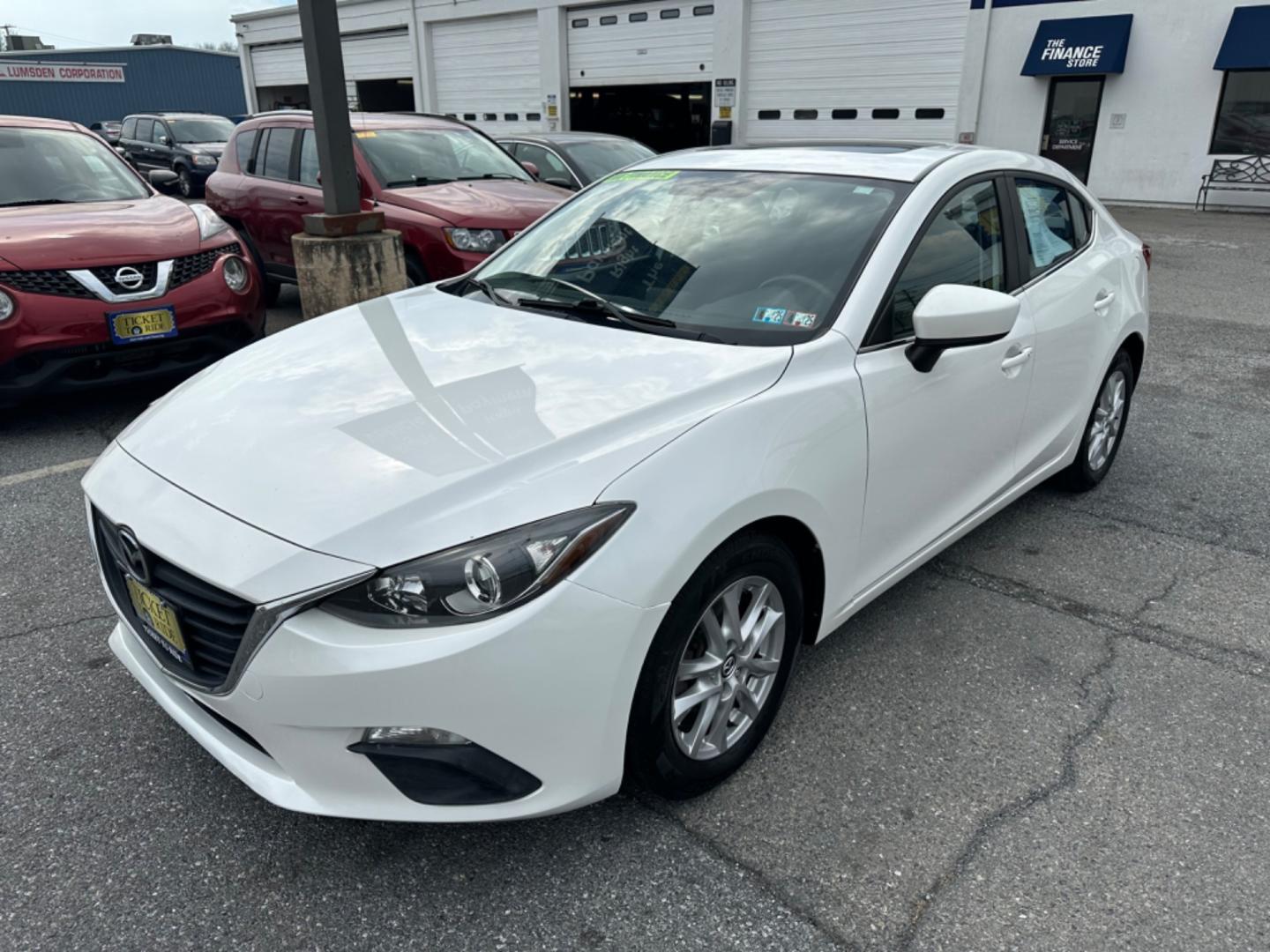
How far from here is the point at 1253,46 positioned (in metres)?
15.8

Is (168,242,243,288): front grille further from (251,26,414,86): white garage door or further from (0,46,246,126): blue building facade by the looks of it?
(0,46,246,126): blue building facade

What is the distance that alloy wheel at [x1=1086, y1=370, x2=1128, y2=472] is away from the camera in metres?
4.25

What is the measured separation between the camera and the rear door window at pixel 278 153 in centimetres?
797

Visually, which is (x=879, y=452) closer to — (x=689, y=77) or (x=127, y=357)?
(x=127, y=357)

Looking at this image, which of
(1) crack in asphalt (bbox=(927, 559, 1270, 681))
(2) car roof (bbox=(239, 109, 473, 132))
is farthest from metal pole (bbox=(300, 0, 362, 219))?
(1) crack in asphalt (bbox=(927, 559, 1270, 681))

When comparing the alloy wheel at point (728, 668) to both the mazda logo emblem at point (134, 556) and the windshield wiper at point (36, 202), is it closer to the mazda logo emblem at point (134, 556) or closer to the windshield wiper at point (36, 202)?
the mazda logo emblem at point (134, 556)

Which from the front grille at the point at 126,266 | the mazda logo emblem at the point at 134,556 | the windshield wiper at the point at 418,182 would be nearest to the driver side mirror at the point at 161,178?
the windshield wiper at the point at 418,182

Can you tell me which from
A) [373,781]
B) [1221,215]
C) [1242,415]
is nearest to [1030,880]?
[373,781]

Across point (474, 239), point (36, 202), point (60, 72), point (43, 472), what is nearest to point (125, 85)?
point (60, 72)

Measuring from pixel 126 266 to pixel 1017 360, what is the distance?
15.2 ft

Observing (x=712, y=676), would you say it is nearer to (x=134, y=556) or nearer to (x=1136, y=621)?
(x=134, y=556)

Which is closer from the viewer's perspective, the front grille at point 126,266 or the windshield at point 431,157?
the front grille at point 126,266

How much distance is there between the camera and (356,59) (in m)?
30.5

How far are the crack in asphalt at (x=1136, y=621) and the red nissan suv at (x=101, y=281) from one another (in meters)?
4.30
